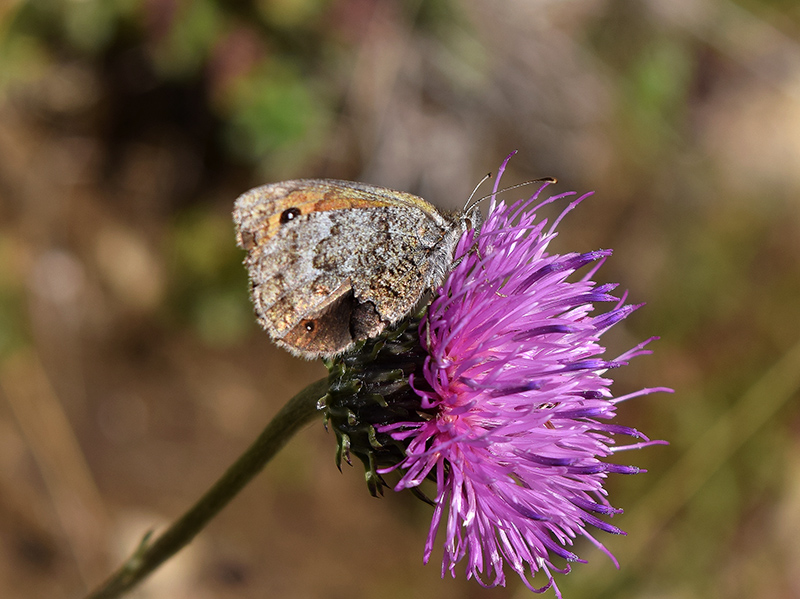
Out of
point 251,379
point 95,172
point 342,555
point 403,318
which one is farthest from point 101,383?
point 403,318

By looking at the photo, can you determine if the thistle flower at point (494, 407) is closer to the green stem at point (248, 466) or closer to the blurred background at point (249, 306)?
the green stem at point (248, 466)

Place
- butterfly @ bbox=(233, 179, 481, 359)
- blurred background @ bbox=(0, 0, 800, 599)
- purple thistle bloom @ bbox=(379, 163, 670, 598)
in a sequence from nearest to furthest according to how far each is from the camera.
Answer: purple thistle bloom @ bbox=(379, 163, 670, 598), butterfly @ bbox=(233, 179, 481, 359), blurred background @ bbox=(0, 0, 800, 599)

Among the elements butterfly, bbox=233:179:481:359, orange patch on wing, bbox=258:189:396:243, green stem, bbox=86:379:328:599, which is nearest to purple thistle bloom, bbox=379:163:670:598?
butterfly, bbox=233:179:481:359

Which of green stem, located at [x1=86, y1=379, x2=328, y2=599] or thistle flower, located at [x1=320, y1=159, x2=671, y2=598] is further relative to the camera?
green stem, located at [x1=86, y1=379, x2=328, y2=599]

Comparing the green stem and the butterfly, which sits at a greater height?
the butterfly

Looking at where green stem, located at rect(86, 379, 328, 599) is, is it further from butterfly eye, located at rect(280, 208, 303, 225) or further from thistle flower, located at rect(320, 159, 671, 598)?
butterfly eye, located at rect(280, 208, 303, 225)

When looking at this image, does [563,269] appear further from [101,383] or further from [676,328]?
[676,328]

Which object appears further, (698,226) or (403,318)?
(698,226)

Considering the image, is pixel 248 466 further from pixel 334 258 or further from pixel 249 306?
pixel 249 306
